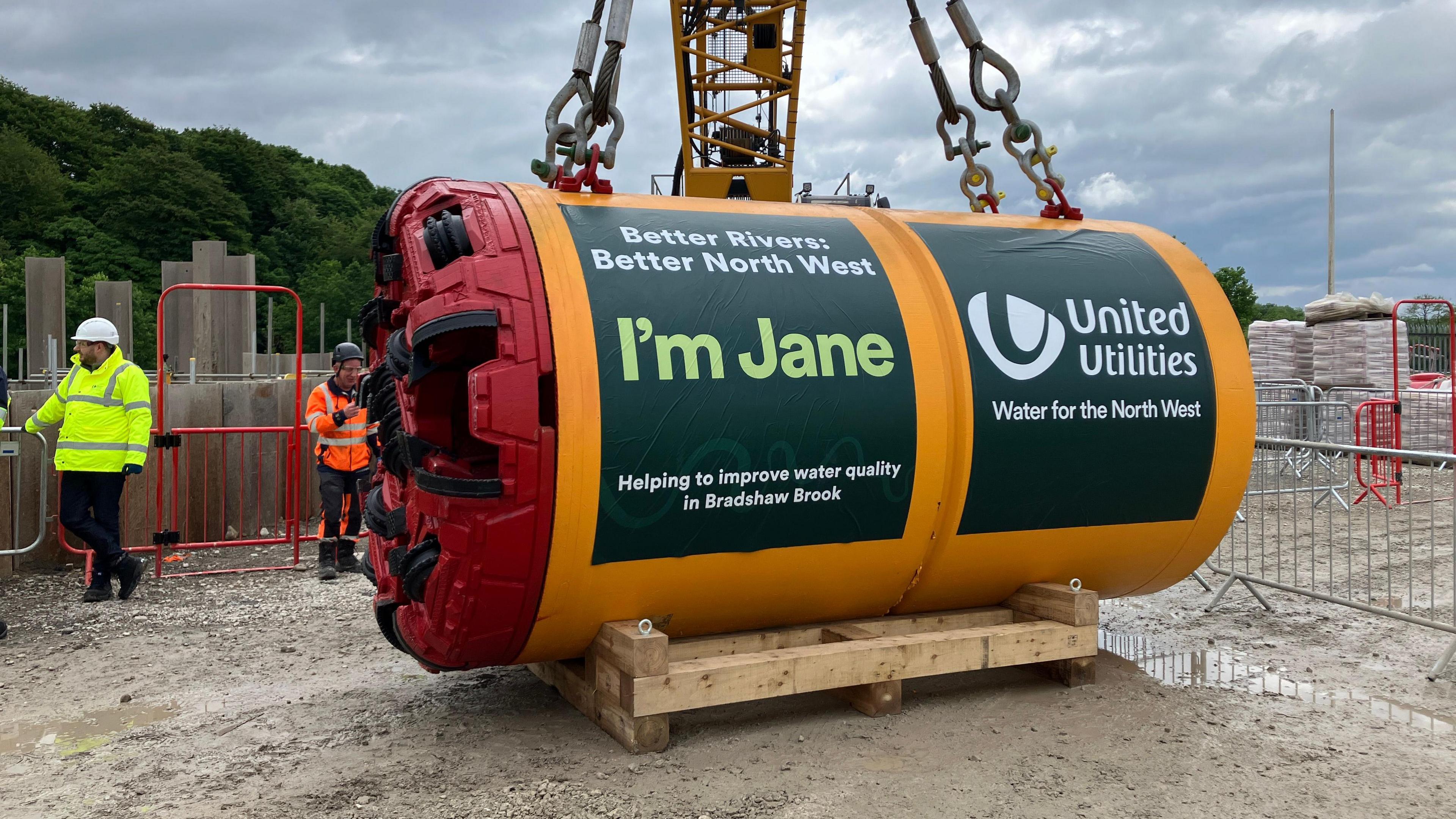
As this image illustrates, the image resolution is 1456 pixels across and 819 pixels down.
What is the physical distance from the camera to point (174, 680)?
19.0ft

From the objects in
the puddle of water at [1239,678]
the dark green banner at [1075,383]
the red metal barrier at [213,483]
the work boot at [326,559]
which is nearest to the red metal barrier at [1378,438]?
the puddle of water at [1239,678]

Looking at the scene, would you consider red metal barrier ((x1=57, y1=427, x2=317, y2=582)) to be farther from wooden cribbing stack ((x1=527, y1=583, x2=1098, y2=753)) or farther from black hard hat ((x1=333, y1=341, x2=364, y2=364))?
wooden cribbing stack ((x1=527, y1=583, x2=1098, y2=753))

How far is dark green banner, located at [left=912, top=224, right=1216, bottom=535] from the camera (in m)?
5.00

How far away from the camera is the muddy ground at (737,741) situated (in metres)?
4.11

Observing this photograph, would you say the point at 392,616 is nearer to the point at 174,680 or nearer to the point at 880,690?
the point at 174,680

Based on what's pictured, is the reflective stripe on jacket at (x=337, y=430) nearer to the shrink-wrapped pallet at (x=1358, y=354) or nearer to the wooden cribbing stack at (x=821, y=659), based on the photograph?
the wooden cribbing stack at (x=821, y=659)

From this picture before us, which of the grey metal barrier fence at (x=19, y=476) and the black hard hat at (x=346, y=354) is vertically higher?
the black hard hat at (x=346, y=354)

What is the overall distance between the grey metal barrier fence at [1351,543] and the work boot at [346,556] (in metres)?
6.50

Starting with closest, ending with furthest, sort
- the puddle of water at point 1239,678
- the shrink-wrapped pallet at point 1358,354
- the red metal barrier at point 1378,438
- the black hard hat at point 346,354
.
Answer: the puddle of water at point 1239,678 < the black hard hat at point 346,354 < the red metal barrier at point 1378,438 < the shrink-wrapped pallet at point 1358,354

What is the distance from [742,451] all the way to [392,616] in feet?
5.82

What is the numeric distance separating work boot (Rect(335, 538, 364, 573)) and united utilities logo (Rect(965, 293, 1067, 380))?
5895 mm

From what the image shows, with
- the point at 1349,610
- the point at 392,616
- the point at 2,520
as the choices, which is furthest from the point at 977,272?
the point at 2,520

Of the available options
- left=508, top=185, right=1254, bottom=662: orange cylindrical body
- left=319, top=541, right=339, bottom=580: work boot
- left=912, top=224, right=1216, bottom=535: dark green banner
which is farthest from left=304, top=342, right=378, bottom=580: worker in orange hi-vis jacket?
left=912, top=224, right=1216, bottom=535: dark green banner

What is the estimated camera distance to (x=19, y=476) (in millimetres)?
8125
